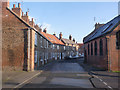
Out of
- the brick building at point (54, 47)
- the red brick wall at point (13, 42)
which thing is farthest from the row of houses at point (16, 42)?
the brick building at point (54, 47)

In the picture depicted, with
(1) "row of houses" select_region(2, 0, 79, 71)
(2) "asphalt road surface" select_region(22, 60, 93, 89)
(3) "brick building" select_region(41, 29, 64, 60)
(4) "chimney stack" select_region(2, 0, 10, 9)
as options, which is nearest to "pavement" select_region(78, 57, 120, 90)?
(2) "asphalt road surface" select_region(22, 60, 93, 89)

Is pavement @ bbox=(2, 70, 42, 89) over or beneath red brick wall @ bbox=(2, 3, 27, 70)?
beneath

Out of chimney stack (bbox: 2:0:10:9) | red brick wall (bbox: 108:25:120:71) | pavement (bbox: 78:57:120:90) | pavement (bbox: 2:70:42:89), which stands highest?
chimney stack (bbox: 2:0:10:9)

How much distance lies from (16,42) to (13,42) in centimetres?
42

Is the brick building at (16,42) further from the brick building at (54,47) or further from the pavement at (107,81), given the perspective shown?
the brick building at (54,47)

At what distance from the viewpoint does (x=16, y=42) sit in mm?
19656

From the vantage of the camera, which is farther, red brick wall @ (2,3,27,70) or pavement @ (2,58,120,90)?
red brick wall @ (2,3,27,70)

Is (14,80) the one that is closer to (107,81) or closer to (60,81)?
(60,81)

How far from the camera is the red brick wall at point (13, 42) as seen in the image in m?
19.4

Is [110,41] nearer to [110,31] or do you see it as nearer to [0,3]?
[110,31]

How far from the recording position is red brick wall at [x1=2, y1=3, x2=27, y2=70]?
63.6ft

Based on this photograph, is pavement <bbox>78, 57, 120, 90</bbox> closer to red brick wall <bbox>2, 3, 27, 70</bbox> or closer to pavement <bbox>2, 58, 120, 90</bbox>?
pavement <bbox>2, 58, 120, 90</bbox>

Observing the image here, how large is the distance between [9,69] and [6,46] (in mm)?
3163

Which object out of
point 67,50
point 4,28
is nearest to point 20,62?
point 4,28
